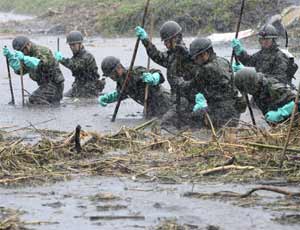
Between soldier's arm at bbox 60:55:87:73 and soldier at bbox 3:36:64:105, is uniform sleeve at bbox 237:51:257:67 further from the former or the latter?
soldier at bbox 3:36:64:105

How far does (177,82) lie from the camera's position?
1183cm

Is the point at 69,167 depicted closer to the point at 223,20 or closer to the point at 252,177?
the point at 252,177

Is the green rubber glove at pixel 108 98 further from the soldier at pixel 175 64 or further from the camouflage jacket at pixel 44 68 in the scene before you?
the camouflage jacket at pixel 44 68

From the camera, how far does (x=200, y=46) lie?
11.4 metres

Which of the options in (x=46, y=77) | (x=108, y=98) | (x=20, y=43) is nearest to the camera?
(x=108, y=98)

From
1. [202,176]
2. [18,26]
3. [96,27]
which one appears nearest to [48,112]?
[202,176]

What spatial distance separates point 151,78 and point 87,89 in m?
3.21

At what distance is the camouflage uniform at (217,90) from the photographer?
11547mm

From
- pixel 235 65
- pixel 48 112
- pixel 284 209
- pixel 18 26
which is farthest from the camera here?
pixel 18 26

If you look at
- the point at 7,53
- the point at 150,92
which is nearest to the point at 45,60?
the point at 7,53

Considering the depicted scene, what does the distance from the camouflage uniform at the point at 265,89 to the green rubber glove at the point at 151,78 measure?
2.49 meters

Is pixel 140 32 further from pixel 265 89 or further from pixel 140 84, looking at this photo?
pixel 265 89

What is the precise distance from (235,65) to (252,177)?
5070mm

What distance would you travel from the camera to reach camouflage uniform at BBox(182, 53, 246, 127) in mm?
11547
